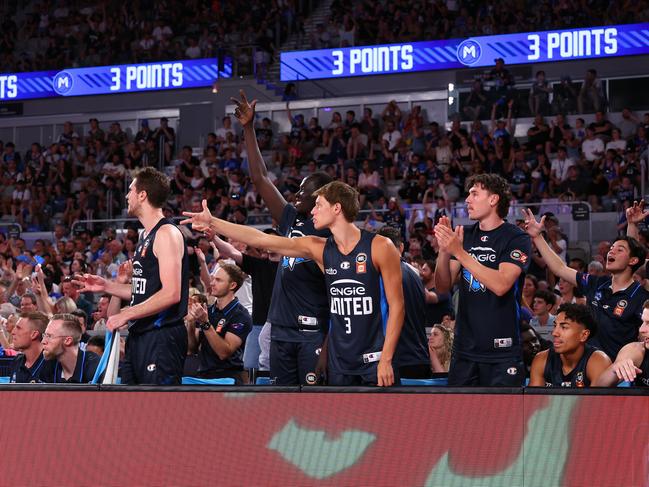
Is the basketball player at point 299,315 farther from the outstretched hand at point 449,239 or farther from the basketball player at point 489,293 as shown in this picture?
the outstretched hand at point 449,239

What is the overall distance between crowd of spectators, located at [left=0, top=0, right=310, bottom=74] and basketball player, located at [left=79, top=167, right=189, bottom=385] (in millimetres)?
18672

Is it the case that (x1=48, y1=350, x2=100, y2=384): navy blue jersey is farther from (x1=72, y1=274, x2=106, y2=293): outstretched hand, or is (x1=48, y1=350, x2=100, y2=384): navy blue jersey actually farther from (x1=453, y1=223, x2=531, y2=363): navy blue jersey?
(x1=453, y1=223, x2=531, y2=363): navy blue jersey

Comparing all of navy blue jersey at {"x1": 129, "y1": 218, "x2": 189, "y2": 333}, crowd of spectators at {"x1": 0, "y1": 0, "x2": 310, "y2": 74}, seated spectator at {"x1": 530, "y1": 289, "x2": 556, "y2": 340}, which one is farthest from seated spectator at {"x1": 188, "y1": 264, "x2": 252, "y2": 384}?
crowd of spectators at {"x1": 0, "y1": 0, "x2": 310, "y2": 74}

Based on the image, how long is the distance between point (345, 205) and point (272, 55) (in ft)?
64.5

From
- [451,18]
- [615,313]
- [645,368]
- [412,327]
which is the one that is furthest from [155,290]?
[451,18]

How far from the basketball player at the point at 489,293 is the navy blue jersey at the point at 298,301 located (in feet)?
2.69

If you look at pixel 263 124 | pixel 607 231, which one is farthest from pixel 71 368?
pixel 263 124

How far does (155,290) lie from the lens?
5.86 m

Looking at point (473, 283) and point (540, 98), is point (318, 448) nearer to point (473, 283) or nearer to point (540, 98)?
point (473, 283)

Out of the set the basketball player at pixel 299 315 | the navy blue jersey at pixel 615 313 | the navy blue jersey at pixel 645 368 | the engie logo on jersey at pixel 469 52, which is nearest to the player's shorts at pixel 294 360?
the basketball player at pixel 299 315

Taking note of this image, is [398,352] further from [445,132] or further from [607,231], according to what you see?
[445,132]

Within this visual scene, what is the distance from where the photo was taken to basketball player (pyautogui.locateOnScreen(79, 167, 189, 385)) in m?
5.71

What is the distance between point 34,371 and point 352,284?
10.5ft

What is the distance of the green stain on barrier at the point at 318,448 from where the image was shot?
180 inches
